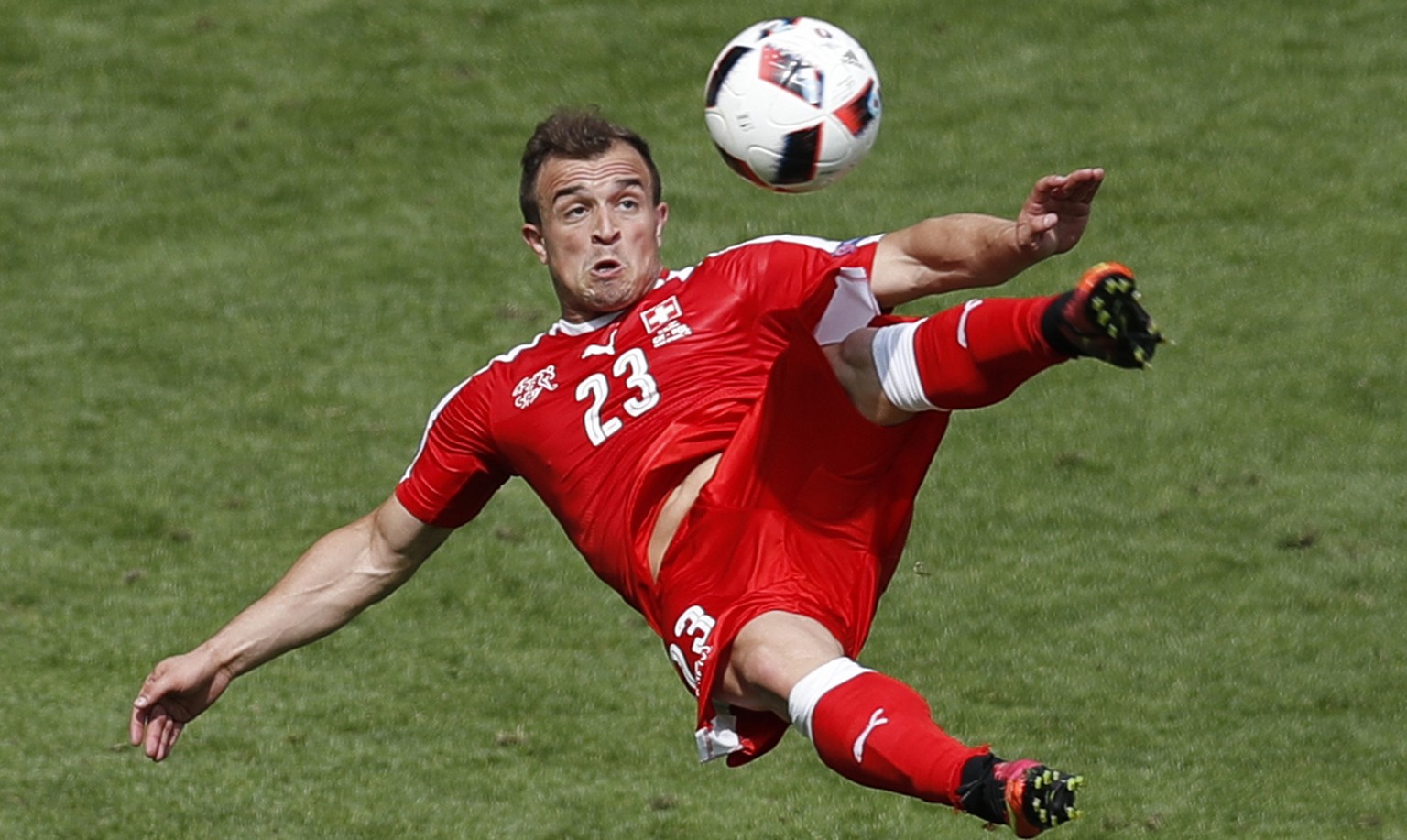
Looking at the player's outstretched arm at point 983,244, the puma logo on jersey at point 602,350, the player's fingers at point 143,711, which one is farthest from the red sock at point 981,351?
the player's fingers at point 143,711

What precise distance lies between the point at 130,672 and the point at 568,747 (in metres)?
1.99

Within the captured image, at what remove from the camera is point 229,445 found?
11039 millimetres

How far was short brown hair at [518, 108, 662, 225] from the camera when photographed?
6.77 m

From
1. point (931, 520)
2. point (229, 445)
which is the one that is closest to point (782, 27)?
point (931, 520)

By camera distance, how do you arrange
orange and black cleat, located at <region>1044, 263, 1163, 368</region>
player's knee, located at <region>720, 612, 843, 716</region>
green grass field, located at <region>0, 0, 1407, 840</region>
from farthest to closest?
green grass field, located at <region>0, 0, 1407, 840</region> < player's knee, located at <region>720, 612, 843, 716</region> < orange and black cleat, located at <region>1044, 263, 1163, 368</region>

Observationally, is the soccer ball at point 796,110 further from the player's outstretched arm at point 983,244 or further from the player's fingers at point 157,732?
the player's fingers at point 157,732

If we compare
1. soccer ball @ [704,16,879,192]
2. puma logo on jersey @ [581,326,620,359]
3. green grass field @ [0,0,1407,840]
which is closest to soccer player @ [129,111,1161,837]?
puma logo on jersey @ [581,326,620,359]

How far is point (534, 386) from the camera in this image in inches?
265

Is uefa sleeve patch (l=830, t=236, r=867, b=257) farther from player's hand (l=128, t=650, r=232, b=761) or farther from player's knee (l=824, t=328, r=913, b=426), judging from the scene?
player's hand (l=128, t=650, r=232, b=761)

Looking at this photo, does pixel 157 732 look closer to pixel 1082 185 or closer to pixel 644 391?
pixel 644 391

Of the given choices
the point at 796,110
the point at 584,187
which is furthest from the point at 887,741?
the point at 584,187

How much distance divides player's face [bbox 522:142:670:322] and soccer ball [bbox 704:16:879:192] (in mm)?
554

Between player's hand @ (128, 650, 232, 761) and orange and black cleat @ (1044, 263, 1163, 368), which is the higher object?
orange and black cleat @ (1044, 263, 1163, 368)

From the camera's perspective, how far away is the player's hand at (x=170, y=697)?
6.60 metres
